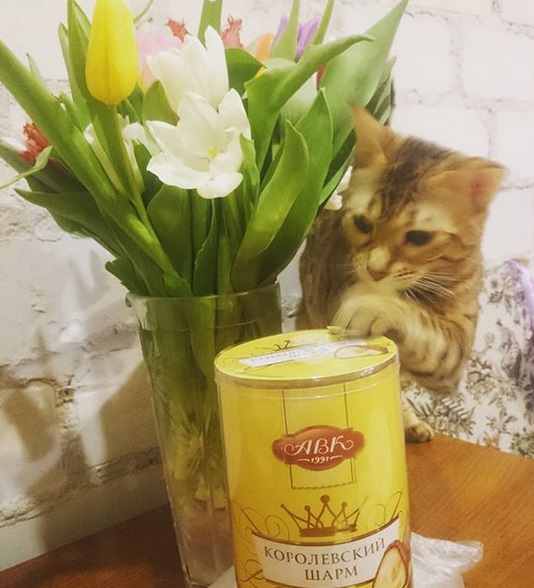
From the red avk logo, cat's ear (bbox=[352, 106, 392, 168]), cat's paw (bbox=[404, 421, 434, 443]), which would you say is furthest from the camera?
cat's paw (bbox=[404, 421, 434, 443])

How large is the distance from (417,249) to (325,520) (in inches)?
7.8

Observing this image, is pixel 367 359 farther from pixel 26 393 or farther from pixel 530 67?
pixel 530 67

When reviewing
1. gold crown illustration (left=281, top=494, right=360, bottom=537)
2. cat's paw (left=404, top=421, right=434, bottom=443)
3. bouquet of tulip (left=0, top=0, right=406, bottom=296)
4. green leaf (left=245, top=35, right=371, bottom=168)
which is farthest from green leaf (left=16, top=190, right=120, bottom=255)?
cat's paw (left=404, top=421, right=434, bottom=443)

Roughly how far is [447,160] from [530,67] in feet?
1.82

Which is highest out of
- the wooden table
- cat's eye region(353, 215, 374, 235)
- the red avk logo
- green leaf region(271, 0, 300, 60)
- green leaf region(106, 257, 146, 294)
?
green leaf region(271, 0, 300, 60)

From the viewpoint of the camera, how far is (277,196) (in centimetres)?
40

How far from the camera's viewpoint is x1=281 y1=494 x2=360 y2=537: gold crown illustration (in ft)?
1.13

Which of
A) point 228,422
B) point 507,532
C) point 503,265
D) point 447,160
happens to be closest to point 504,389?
point 503,265

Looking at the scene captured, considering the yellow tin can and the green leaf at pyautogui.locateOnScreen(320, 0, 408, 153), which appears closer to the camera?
the yellow tin can

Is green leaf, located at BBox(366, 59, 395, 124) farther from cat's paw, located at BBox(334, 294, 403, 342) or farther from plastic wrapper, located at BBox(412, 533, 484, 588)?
plastic wrapper, located at BBox(412, 533, 484, 588)

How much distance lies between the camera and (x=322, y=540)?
35 cm

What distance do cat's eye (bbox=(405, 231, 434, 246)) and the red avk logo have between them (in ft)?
0.56

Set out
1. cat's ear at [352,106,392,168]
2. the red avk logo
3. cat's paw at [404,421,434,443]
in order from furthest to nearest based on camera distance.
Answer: cat's paw at [404,421,434,443] < cat's ear at [352,106,392,168] < the red avk logo

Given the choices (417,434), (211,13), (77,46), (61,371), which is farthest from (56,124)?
(417,434)
